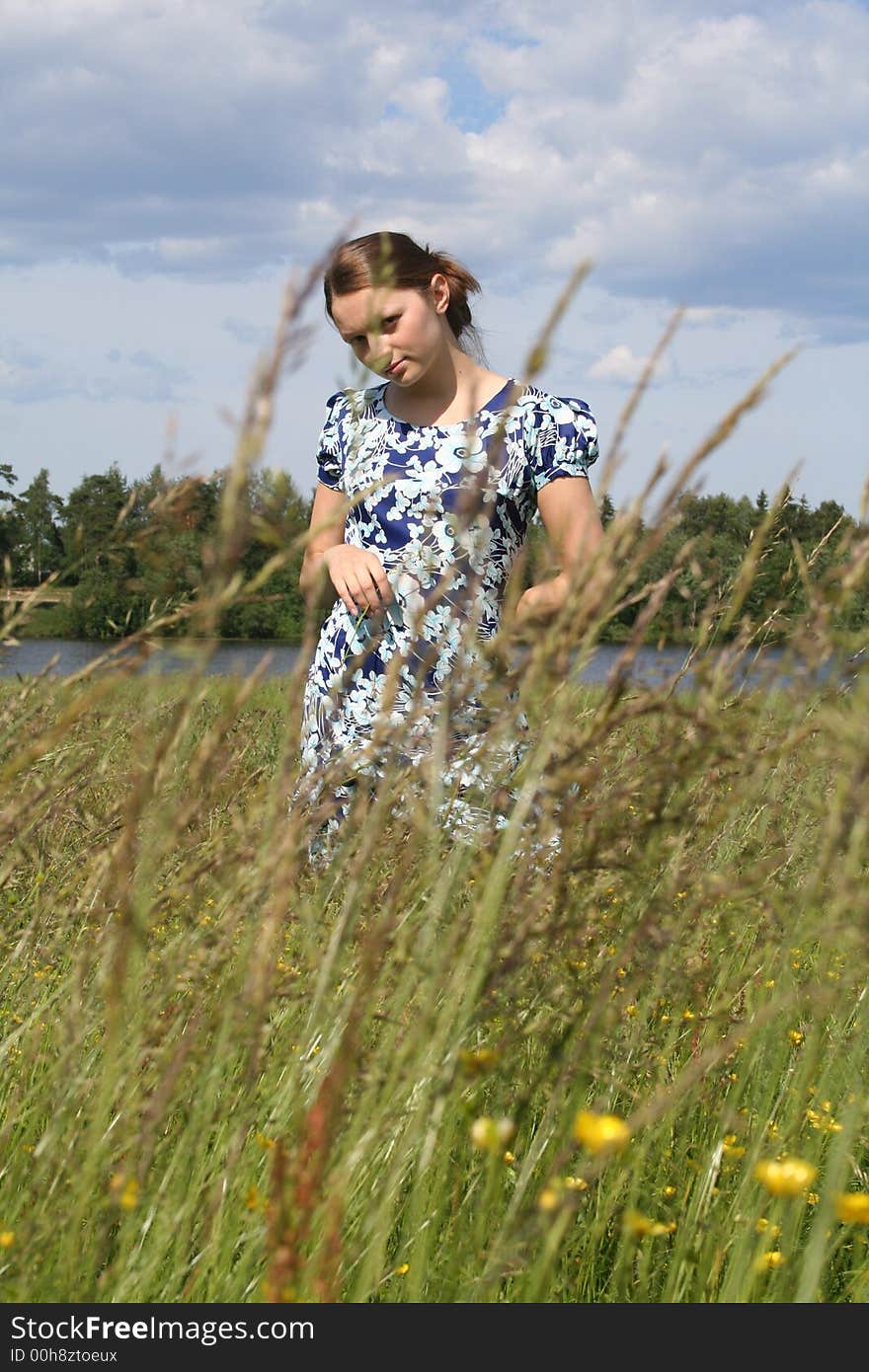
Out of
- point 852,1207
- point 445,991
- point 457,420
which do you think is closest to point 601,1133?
point 852,1207

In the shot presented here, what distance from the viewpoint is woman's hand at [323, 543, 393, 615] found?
107 inches

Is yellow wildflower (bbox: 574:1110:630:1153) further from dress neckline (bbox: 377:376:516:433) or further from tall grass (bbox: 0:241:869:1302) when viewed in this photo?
dress neckline (bbox: 377:376:516:433)

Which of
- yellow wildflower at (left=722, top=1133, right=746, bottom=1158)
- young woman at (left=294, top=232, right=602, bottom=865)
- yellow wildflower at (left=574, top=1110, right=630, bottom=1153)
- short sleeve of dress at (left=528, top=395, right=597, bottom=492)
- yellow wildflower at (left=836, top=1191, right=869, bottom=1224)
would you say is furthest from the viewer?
short sleeve of dress at (left=528, top=395, right=597, bottom=492)

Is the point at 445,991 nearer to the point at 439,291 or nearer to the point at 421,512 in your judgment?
the point at 421,512

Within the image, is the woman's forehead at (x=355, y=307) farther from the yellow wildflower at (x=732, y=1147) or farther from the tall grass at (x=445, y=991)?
the yellow wildflower at (x=732, y=1147)

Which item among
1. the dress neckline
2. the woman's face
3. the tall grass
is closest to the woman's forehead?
the woman's face

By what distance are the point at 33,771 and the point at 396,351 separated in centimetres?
130

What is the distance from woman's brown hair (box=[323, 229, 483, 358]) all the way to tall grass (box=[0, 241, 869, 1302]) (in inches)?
63.4

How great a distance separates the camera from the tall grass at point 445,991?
3.48 ft

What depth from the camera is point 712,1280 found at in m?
1.45

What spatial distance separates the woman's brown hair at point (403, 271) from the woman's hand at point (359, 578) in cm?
64

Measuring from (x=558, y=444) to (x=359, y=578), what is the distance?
677 mm

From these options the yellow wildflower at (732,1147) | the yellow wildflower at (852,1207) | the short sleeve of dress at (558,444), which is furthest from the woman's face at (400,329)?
the yellow wildflower at (852,1207)
